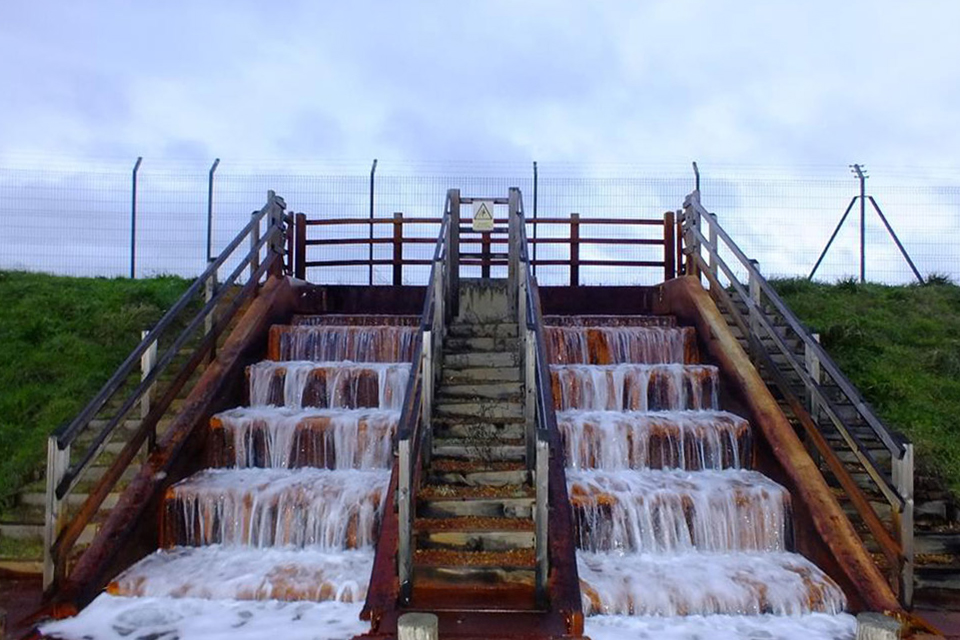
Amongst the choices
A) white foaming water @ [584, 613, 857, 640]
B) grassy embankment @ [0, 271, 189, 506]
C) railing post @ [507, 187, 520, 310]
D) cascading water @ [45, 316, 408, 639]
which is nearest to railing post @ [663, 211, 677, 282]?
railing post @ [507, 187, 520, 310]

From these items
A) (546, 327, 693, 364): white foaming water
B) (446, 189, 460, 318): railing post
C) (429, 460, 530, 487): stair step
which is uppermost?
(446, 189, 460, 318): railing post

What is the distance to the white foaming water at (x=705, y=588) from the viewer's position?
17.0ft

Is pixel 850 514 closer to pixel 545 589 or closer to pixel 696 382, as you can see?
pixel 696 382

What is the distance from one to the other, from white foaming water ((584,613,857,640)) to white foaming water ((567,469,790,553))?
967mm

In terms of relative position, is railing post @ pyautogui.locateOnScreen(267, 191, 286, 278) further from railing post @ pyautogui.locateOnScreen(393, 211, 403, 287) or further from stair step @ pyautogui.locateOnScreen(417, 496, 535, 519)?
stair step @ pyautogui.locateOnScreen(417, 496, 535, 519)

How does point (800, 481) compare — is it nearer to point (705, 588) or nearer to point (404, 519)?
point (705, 588)

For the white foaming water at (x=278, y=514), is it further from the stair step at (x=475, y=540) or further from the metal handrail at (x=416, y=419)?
the stair step at (x=475, y=540)

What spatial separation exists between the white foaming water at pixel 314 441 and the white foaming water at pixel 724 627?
289cm

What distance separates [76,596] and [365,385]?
3646mm

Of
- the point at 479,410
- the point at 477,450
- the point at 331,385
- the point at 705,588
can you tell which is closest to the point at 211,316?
the point at 331,385

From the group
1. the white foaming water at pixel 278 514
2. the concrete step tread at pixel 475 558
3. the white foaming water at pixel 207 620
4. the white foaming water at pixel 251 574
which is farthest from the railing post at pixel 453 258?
the white foaming water at pixel 207 620

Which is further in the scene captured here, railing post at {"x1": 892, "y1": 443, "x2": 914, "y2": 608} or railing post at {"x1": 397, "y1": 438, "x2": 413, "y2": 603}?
railing post at {"x1": 892, "y1": 443, "x2": 914, "y2": 608}

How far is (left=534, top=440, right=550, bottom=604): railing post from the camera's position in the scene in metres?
4.78

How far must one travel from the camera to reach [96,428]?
721 cm
